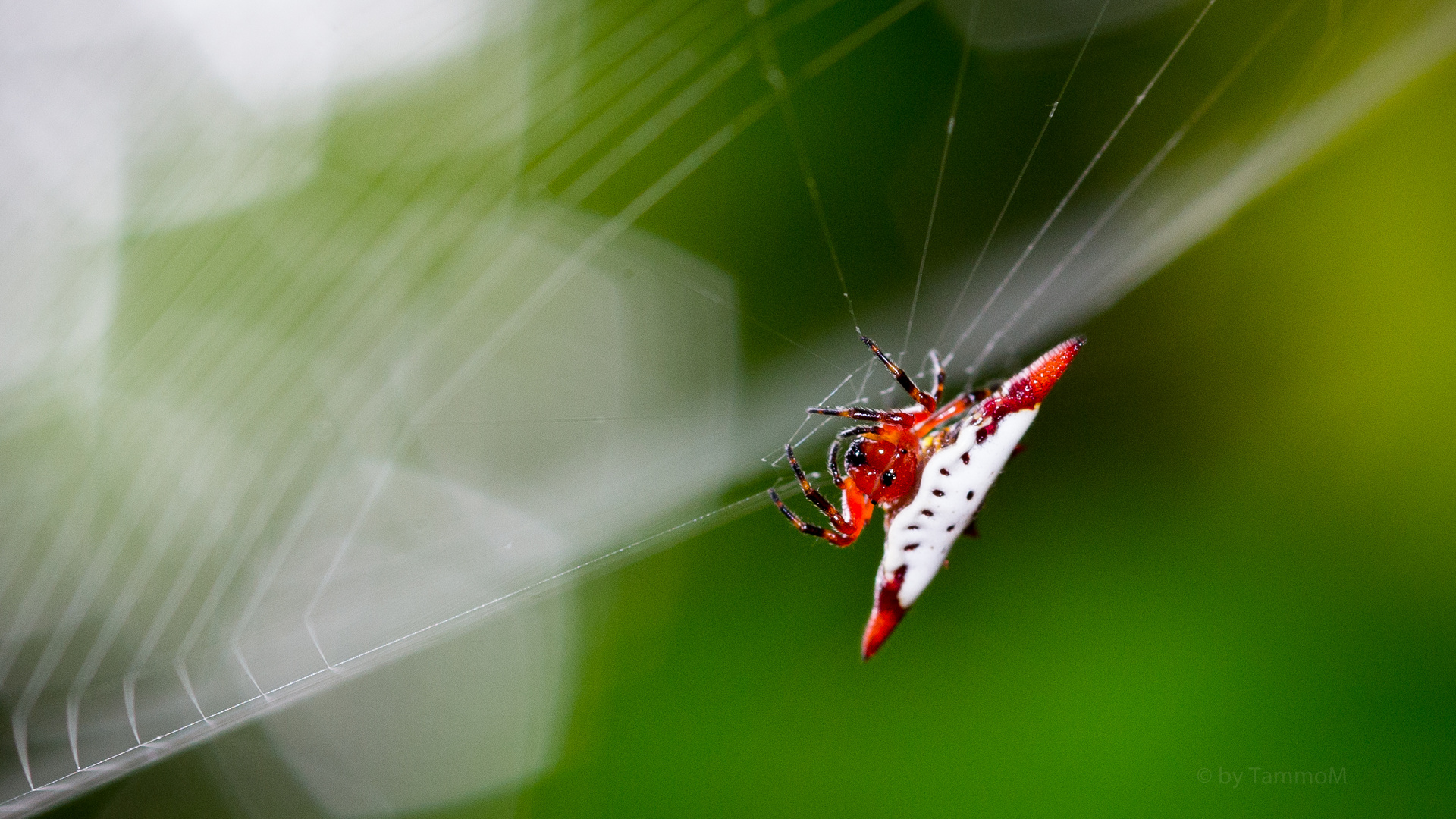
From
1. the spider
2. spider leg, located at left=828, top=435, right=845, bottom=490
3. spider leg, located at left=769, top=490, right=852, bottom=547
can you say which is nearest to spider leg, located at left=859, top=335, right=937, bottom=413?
the spider

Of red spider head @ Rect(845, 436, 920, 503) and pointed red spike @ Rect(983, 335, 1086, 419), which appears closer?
pointed red spike @ Rect(983, 335, 1086, 419)

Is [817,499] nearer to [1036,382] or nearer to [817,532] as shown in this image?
[817,532]

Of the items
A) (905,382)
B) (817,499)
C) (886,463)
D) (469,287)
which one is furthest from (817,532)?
(469,287)

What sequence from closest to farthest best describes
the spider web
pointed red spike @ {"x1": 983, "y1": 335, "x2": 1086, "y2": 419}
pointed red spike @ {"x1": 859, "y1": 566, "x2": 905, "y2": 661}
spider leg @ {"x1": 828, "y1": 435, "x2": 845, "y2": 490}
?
pointed red spike @ {"x1": 983, "y1": 335, "x2": 1086, "y2": 419} < pointed red spike @ {"x1": 859, "y1": 566, "x2": 905, "y2": 661} < spider leg @ {"x1": 828, "y1": 435, "x2": 845, "y2": 490} < the spider web

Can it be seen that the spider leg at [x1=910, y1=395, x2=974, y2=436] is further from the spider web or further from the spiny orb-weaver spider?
the spider web

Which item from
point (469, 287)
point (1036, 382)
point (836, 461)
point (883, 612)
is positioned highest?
point (469, 287)

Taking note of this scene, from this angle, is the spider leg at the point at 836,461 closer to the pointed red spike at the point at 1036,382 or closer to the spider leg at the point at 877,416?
the spider leg at the point at 877,416

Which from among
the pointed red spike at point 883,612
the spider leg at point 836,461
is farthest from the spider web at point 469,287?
the pointed red spike at point 883,612
